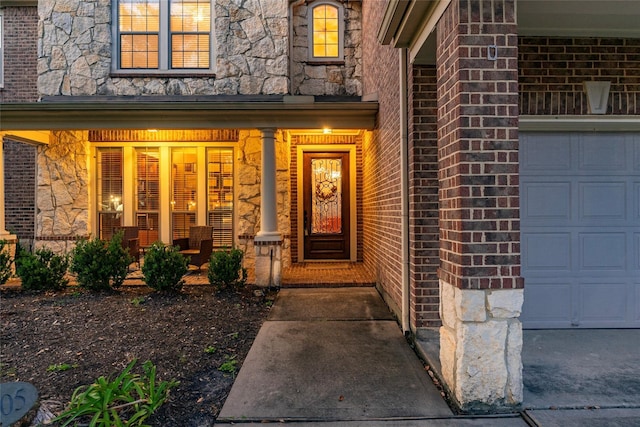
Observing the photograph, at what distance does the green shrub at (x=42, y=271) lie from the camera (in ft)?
18.6

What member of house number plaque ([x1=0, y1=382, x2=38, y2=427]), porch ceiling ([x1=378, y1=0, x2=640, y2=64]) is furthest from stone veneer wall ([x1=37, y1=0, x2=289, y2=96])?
house number plaque ([x1=0, y1=382, x2=38, y2=427])

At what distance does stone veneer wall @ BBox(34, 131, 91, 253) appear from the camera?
723 centimetres

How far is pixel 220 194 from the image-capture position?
7582 mm

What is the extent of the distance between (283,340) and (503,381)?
2.08 metres

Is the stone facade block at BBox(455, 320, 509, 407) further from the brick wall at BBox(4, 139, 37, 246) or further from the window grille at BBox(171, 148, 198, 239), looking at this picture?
the brick wall at BBox(4, 139, 37, 246)

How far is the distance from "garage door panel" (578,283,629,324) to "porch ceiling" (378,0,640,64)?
2.56 metres

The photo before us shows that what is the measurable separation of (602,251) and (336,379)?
3134 mm

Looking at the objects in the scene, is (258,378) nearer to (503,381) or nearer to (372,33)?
(503,381)

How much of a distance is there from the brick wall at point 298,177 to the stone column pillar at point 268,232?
1.72 meters

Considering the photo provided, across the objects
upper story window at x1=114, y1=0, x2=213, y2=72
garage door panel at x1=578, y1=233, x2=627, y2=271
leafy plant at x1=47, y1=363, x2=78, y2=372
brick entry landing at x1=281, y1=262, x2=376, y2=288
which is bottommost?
leafy plant at x1=47, y1=363, x2=78, y2=372

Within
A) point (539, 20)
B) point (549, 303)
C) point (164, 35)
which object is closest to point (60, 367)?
point (549, 303)

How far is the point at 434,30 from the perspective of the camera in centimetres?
299

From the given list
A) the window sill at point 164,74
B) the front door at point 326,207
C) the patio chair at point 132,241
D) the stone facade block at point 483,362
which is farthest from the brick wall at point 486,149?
the patio chair at point 132,241

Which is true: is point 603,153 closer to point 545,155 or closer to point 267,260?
point 545,155
